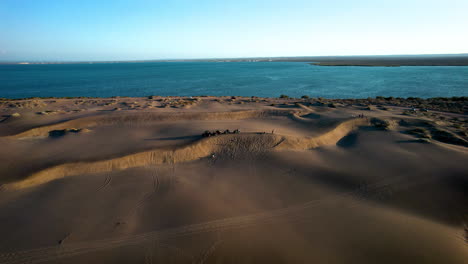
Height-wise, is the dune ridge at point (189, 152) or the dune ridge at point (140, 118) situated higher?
the dune ridge at point (140, 118)

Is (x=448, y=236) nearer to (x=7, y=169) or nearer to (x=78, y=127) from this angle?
(x=7, y=169)

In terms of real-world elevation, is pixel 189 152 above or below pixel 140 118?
below

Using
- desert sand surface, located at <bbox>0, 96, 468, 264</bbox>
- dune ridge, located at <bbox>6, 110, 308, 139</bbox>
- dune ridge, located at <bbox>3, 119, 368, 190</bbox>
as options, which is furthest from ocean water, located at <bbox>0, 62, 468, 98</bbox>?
desert sand surface, located at <bbox>0, 96, 468, 264</bbox>

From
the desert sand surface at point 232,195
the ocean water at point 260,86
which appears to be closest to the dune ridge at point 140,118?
the desert sand surface at point 232,195

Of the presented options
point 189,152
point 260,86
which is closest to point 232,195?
point 189,152

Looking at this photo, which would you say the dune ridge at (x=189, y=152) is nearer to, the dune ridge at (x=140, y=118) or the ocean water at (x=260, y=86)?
the dune ridge at (x=140, y=118)

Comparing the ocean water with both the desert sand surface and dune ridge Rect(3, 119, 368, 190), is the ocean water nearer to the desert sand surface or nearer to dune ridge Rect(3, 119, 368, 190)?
dune ridge Rect(3, 119, 368, 190)

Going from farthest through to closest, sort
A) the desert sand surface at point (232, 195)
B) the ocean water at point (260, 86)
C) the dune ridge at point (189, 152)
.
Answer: the ocean water at point (260, 86), the dune ridge at point (189, 152), the desert sand surface at point (232, 195)

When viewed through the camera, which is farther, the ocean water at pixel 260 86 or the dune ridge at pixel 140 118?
the ocean water at pixel 260 86

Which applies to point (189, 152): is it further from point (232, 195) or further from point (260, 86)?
point (260, 86)
